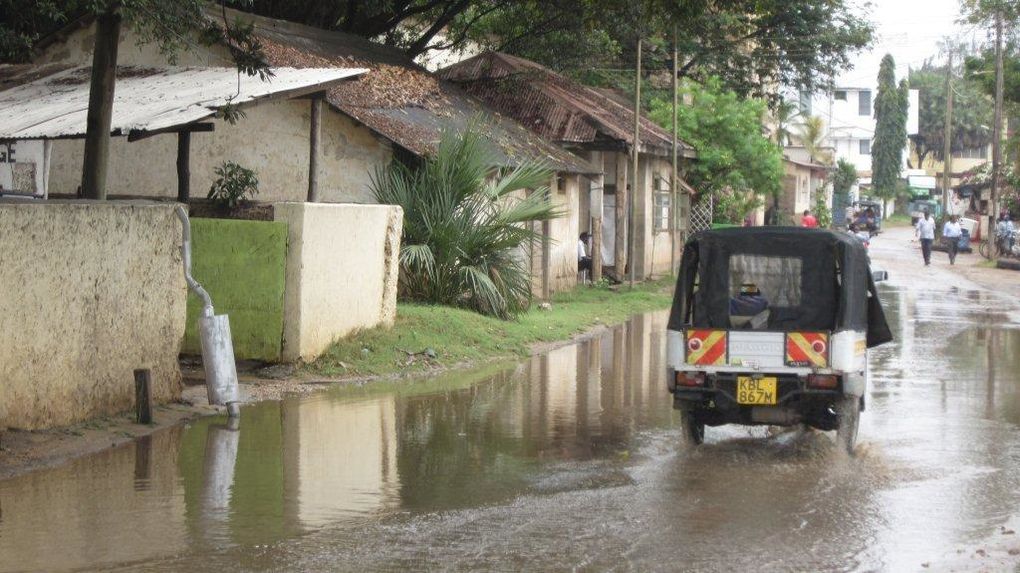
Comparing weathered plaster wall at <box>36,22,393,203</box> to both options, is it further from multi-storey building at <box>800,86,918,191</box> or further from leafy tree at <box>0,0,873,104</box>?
multi-storey building at <box>800,86,918,191</box>

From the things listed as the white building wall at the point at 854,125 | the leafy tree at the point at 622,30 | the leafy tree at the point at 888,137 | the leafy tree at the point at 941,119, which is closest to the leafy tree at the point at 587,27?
the leafy tree at the point at 622,30

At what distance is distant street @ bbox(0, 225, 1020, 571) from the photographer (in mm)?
7270

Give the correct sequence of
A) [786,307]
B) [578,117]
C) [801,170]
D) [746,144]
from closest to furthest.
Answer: [786,307], [578,117], [746,144], [801,170]

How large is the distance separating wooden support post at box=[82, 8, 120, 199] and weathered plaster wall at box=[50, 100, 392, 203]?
222 inches

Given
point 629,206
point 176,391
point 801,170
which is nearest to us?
point 176,391

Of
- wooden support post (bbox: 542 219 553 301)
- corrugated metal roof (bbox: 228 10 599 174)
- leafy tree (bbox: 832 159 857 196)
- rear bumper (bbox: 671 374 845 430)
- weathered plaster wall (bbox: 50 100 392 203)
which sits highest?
leafy tree (bbox: 832 159 857 196)

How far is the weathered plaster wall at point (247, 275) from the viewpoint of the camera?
557 inches

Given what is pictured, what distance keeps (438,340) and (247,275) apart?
10.6 feet

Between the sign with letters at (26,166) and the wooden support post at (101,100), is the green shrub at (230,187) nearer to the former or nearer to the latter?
the sign with letters at (26,166)

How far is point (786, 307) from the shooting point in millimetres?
11125

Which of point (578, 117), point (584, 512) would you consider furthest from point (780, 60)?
point (584, 512)

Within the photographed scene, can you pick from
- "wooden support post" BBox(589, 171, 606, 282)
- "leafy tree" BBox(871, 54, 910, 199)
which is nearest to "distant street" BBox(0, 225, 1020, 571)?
"wooden support post" BBox(589, 171, 606, 282)

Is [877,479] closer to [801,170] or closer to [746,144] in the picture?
[746,144]

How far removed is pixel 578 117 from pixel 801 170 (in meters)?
38.8
